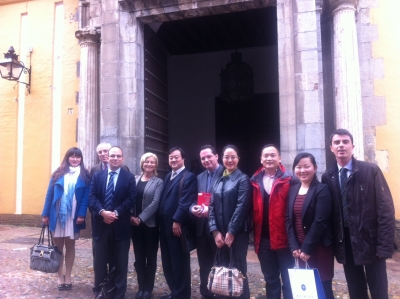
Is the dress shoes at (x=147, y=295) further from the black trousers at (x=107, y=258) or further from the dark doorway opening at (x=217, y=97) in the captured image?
the dark doorway opening at (x=217, y=97)

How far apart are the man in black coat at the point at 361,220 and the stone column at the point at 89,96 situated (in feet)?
17.7

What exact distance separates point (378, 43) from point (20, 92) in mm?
7761

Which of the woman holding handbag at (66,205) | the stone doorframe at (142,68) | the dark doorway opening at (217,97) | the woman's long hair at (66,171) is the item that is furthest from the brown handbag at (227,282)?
the dark doorway opening at (217,97)

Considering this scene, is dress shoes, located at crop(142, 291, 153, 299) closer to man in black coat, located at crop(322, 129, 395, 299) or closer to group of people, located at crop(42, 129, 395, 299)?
group of people, located at crop(42, 129, 395, 299)

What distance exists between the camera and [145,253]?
4332 millimetres

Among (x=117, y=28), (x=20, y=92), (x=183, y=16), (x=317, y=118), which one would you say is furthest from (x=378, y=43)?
(x=20, y=92)

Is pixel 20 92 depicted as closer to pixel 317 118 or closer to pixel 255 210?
pixel 317 118

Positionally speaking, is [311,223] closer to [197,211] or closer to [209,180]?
[197,211]

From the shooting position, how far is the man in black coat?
3.01 meters

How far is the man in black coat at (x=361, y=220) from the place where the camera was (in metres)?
3.01

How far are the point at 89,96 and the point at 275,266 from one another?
5.48 m

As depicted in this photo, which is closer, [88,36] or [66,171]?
[66,171]

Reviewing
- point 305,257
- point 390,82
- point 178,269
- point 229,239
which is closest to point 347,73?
point 390,82

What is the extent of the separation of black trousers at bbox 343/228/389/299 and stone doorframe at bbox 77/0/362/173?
2.81m
